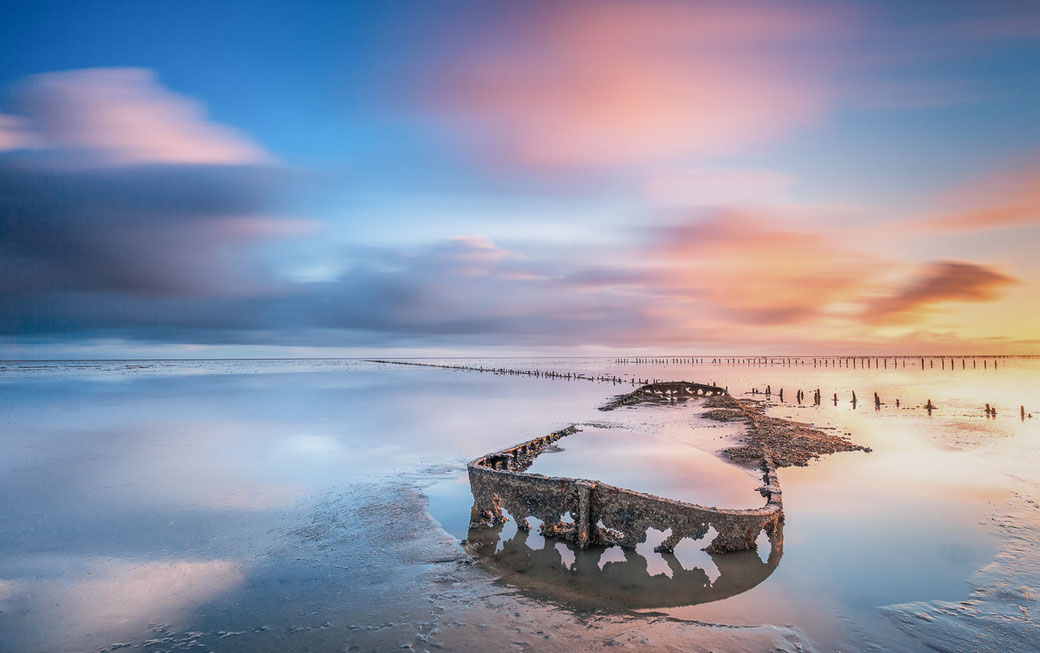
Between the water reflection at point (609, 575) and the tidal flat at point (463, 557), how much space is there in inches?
2.4

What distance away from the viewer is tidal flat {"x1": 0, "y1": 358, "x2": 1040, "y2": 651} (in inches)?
346

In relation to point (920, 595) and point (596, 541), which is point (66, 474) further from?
point (920, 595)

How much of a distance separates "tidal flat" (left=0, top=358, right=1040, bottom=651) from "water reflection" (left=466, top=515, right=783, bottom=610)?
62mm

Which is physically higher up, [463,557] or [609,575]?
[609,575]

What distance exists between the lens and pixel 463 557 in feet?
40.2

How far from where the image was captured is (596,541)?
12.4 metres

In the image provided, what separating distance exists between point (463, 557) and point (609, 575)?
145 inches

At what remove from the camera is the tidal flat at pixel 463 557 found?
8.79 metres

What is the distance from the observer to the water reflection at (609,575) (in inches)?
395

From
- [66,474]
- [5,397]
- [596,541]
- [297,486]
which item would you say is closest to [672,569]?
[596,541]

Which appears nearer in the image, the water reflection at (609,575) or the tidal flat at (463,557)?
the tidal flat at (463,557)

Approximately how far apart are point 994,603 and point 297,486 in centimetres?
2113

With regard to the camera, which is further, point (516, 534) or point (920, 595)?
point (516, 534)

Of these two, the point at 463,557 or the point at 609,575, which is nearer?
the point at 609,575
